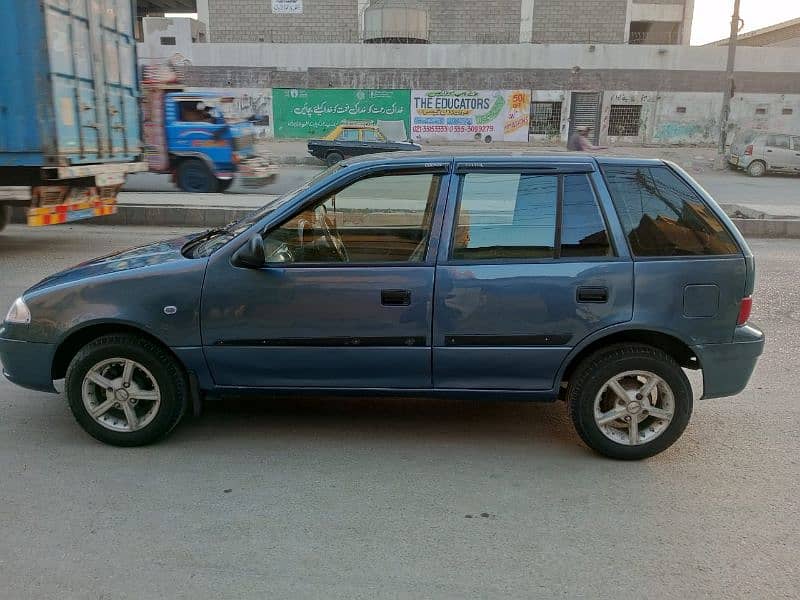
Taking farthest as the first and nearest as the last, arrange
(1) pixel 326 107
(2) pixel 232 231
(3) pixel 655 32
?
(3) pixel 655 32
(1) pixel 326 107
(2) pixel 232 231

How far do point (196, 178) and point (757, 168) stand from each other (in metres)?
19.1

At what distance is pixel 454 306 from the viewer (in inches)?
136

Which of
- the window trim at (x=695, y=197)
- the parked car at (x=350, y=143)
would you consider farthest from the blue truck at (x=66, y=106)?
the parked car at (x=350, y=143)

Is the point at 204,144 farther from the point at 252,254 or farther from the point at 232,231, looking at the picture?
the point at 252,254

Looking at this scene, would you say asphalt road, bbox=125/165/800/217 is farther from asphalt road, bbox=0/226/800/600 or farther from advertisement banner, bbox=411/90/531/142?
advertisement banner, bbox=411/90/531/142

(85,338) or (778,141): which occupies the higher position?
(778,141)

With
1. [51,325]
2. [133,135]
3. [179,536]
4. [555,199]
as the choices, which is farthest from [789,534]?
[133,135]

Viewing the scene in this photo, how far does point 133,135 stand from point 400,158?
7.50m

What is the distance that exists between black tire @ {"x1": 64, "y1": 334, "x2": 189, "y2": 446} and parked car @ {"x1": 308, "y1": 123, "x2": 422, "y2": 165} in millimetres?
18746

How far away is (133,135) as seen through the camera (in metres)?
9.81

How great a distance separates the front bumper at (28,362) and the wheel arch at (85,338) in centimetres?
4

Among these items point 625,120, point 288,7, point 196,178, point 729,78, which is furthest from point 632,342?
point 288,7

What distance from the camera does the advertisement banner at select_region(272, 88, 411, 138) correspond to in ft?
110

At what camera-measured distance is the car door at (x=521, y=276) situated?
3.45 m
